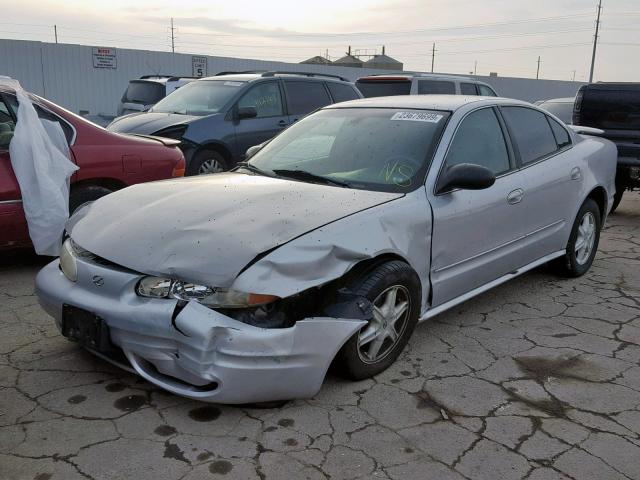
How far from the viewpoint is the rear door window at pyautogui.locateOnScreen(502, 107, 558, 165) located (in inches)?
180

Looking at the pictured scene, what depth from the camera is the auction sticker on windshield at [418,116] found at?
406cm

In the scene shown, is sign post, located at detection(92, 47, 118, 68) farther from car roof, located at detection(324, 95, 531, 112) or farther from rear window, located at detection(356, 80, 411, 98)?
car roof, located at detection(324, 95, 531, 112)

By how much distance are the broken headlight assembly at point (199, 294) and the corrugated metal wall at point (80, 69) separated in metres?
17.2

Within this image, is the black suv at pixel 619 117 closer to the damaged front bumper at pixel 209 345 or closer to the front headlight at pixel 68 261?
the damaged front bumper at pixel 209 345

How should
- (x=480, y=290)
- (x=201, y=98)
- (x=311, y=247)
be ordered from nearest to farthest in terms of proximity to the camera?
(x=311, y=247) → (x=480, y=290) → (x=201, y=98)

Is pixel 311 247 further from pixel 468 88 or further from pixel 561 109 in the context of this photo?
pixel 468 88

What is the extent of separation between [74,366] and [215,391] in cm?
110

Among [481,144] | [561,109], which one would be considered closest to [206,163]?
[481,144]

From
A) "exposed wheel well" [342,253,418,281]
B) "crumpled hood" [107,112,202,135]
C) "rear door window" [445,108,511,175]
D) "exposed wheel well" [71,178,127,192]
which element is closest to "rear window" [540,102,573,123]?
"crumpled hood" [107,112,202,135]

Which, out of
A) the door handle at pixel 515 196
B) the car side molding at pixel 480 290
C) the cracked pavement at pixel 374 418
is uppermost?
the door handle at pixel 515 196

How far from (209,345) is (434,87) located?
9.57m

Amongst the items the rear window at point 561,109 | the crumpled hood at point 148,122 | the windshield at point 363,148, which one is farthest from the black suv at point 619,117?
the crumpled hood at point 148,122

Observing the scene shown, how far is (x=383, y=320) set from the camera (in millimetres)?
3379

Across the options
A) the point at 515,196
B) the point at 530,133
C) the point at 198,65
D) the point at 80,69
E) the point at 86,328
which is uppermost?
the point at 198,65
